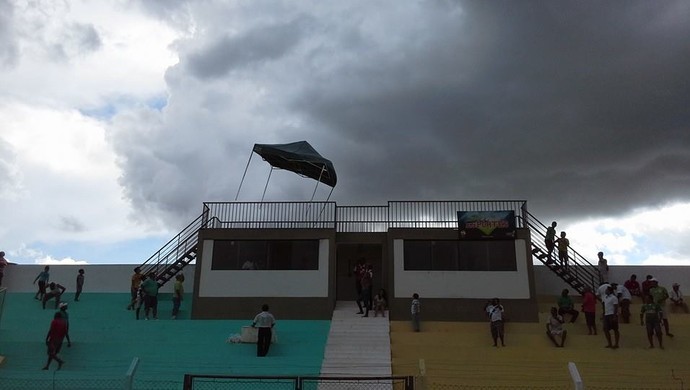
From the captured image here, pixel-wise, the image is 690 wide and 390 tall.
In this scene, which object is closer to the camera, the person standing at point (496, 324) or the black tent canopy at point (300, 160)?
the person standing at point (496, 324)

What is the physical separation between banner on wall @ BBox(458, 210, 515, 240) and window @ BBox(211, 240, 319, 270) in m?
5.51

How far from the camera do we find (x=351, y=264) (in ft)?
77.9

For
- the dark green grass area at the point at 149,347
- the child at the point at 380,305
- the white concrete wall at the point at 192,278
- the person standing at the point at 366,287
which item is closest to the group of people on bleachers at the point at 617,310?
the white concrete wall at the point at 192,278

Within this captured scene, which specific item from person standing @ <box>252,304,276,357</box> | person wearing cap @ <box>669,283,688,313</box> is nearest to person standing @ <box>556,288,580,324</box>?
person wearing cap @ <box>669,283,688,313</box>

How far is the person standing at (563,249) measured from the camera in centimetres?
2158

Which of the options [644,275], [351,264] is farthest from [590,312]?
[351,264]

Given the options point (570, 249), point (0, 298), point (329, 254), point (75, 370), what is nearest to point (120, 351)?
point (75, 370)

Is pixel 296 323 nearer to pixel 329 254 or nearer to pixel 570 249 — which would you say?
pixel 329 254

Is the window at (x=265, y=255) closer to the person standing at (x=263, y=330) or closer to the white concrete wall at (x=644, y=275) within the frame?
the person standing at (x=263, y=330)

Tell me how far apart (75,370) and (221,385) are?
4068mm

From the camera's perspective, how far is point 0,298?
1448 cm

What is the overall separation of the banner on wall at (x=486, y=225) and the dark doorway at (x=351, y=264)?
3685 millimetres

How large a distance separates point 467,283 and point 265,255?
7514 mm

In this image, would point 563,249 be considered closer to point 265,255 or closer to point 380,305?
point 380,305
